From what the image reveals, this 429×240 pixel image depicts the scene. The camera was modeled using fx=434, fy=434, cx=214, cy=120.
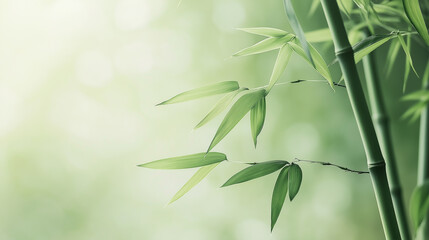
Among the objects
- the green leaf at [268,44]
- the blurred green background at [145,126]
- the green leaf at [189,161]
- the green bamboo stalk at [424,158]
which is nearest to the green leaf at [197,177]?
the green leaf at [189,161]

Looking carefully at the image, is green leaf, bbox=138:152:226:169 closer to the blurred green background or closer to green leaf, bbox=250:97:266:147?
green leaf, bbox=250:97:266:147

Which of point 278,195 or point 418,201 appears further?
point 278,195

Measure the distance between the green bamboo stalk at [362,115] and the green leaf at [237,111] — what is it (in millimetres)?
104

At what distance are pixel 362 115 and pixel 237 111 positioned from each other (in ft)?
0.47

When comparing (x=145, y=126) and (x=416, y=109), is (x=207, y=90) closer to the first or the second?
(x=416, y=109)

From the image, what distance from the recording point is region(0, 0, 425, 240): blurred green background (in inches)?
55.2

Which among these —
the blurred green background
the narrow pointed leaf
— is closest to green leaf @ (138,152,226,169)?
the narrow pointed leaf

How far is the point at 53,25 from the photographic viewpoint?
1506 millimetres

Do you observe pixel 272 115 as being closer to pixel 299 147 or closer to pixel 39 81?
pixel 299 147

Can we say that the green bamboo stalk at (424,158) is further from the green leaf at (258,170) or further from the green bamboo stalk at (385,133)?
the green leaf at (258,170)

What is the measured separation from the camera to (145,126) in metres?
1.47

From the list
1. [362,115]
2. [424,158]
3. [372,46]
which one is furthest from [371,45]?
[424,158]

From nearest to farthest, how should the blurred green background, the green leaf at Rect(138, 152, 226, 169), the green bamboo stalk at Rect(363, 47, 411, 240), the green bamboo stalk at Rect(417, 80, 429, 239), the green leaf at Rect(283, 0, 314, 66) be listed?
the green leaf at Rect(283, 0, 314, 66)
the green leaf at Rect(138, 152, 226, 169)
the green bamboo stalk at Rect(363, 47, 411, 240)
the green bamboo stalk at Rect(417, 80, 429, 239)
the blurred green background

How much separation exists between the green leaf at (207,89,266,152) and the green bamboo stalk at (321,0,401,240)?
0.10 metres
